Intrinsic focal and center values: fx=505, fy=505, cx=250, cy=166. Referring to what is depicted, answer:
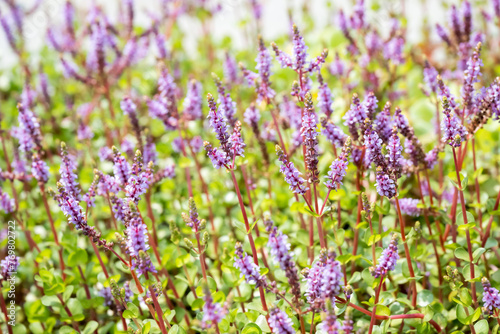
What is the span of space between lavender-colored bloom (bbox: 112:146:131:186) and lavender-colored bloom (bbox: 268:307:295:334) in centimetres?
105

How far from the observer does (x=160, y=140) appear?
5152mm

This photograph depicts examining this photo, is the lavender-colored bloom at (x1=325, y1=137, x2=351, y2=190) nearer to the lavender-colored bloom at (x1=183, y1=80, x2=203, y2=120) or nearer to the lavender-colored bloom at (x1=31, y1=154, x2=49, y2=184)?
the lavender-colored bloom at (x1=183, y1=80, x2=203, y2=120)

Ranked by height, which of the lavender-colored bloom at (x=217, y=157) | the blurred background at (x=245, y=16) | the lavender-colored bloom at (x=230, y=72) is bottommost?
the lavender-colored bloom at (x=217, y=157)

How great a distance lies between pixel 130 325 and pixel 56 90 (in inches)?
178

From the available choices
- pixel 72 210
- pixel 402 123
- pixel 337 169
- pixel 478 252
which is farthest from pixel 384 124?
pixel 72 210

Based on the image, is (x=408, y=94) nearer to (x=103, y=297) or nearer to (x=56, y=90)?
(x=103, y=297)

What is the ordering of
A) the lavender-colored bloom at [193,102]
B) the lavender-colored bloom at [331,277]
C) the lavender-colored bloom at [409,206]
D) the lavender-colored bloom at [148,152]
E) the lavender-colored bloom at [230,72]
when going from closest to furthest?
the lavender-colored bloom at [331,277] → the lavender-colored bloom at [409,206] → the lavender-colored bloom at [148,152] → the lavender-colored bloom at [193,102] → the lavender-colored bloom at [230,72]

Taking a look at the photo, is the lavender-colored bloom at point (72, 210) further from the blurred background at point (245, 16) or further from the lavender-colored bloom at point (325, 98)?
the blurred background at point (245, 16)

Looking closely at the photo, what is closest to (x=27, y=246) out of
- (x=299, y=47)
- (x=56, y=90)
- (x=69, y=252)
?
(x=69, y=252)

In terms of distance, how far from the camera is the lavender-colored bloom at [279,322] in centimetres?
209

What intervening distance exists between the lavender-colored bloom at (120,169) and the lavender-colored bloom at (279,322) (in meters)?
1.05

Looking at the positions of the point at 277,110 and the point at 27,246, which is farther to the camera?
the point at 27,246

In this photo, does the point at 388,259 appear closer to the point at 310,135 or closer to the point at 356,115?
the point at 310,135

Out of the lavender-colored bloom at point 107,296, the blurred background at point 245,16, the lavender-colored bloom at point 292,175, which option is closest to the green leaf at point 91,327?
the lavender-colored bloom at point 107,296
